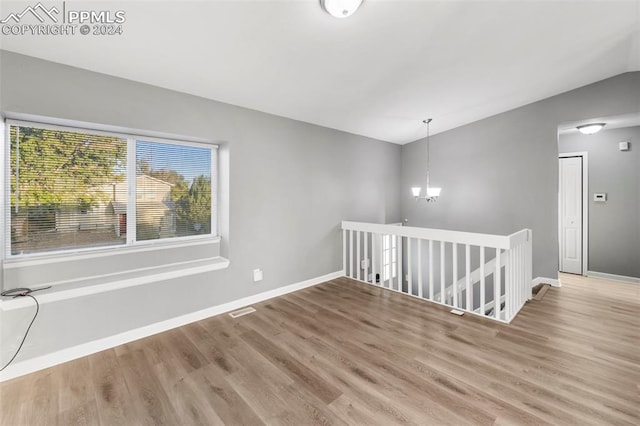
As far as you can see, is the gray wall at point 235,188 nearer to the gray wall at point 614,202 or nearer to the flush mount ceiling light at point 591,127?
the flush mount ceiling light at point 591,127

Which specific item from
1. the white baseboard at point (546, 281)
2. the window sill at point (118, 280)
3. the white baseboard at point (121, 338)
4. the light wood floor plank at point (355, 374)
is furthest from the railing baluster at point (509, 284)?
the window sill at point (118, 280)

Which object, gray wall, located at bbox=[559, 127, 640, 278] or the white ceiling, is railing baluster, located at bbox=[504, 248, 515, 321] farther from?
gray wall, located at bbox=[559, 127, 640, 278]

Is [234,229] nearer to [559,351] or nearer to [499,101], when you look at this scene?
[559,351]

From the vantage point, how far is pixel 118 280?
7.93 feet

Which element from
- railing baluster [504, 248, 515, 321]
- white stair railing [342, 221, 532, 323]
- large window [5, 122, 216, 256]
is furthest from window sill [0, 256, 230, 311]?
railing baluster [504, 248, 515, 321]

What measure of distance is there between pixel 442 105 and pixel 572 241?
365 centimetres

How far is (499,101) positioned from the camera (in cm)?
387

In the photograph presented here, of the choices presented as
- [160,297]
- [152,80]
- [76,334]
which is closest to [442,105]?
[152,80]

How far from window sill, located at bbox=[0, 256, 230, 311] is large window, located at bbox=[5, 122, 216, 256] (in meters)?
0.33

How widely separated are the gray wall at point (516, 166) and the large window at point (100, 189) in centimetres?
414

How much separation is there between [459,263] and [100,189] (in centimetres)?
538

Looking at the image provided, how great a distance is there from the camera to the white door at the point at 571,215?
4719 millimetres

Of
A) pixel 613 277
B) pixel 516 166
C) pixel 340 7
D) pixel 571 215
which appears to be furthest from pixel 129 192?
pixel 613 277

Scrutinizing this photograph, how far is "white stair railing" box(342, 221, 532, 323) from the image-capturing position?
2.83 metres
